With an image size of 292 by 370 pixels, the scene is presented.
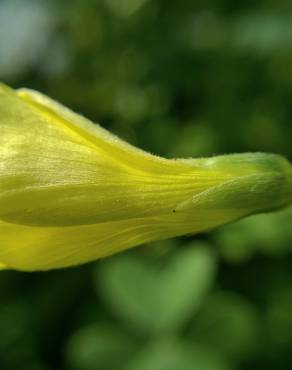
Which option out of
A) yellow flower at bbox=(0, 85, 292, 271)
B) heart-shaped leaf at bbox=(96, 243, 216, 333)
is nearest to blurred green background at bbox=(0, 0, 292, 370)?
heart-shaped leaf at bbox=(96, 243, 216, 333)

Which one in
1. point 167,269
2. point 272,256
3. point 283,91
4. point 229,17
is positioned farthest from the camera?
point 229,17

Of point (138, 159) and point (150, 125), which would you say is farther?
point (150, 125)

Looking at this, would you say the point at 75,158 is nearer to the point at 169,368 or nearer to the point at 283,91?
the point at 169,368

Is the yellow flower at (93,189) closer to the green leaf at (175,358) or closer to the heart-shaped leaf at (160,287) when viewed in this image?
the green leaf at (175,358)

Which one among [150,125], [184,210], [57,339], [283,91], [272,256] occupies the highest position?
[184,210]

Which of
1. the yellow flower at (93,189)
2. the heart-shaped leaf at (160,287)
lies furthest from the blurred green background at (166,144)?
the yellow flower at (93,189)

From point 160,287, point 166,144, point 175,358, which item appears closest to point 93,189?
point 175,358

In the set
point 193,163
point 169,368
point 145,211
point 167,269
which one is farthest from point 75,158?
point 167,269
